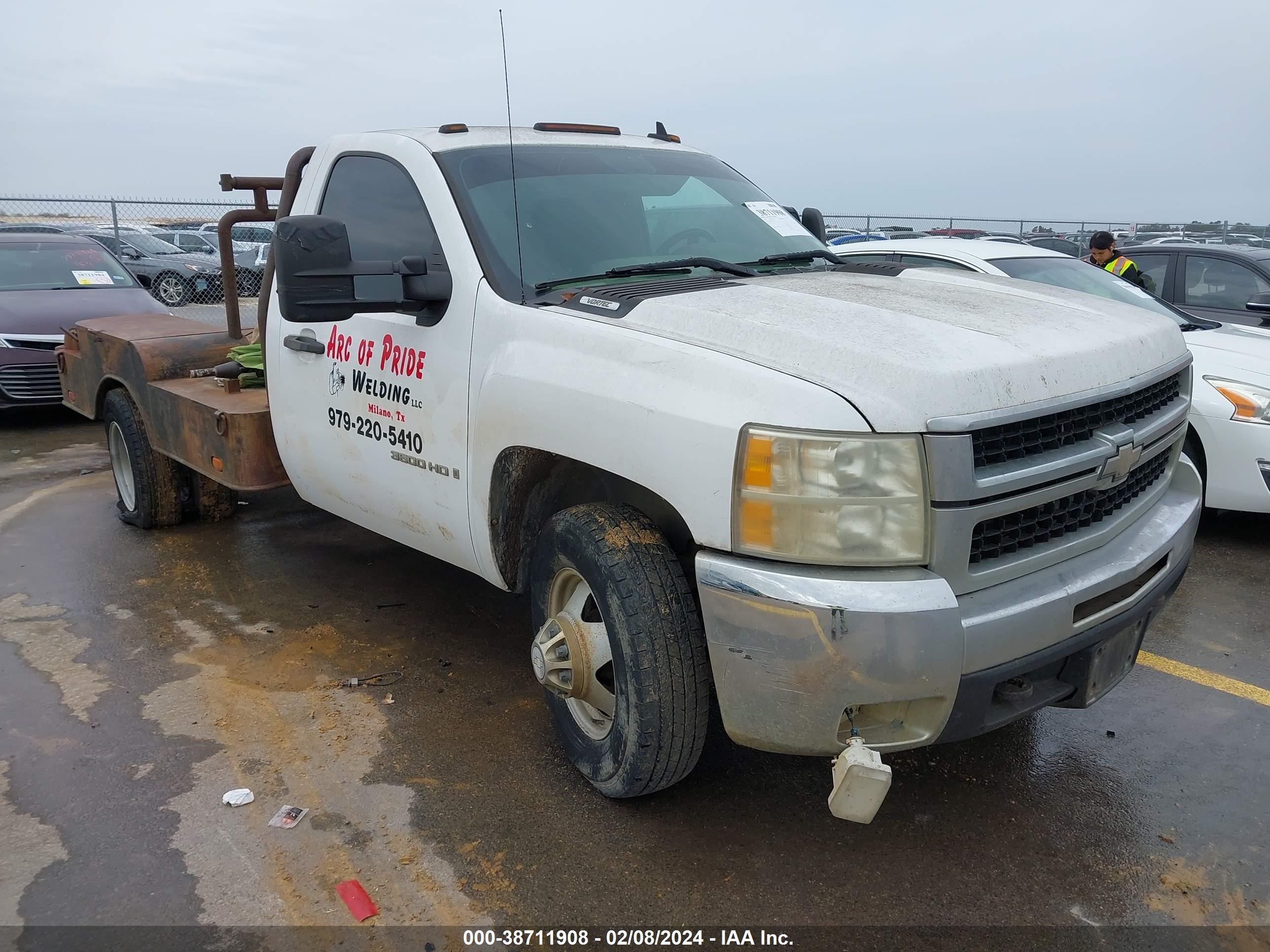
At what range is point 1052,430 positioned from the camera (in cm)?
255

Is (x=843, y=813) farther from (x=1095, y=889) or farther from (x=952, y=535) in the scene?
(x=1095, y=889)

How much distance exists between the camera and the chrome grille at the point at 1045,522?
2449mm

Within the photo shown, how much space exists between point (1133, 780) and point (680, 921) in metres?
1.61

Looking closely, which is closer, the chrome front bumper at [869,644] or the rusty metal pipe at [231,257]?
the chrome front bumper at [869,644]

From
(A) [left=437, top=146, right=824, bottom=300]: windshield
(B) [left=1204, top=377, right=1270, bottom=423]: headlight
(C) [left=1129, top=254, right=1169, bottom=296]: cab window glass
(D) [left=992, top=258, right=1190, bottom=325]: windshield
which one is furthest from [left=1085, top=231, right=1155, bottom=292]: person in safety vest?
(A) [left=437, top=146, right=824, bottom=300]: windshield

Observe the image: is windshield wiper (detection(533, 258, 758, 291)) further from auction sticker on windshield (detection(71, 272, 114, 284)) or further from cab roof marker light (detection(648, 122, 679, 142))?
auction sticker on windshield (detection(71, 272, 114, 284))

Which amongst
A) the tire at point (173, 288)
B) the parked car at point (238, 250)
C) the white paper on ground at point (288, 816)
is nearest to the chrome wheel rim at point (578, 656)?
the white paper on ground at point (288, 816)

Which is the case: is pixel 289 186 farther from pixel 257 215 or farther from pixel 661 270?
pixel 661 270

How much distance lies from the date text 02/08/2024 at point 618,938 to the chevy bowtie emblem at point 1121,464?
1.44m

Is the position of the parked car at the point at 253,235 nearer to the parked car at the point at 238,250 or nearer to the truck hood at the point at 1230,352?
the parked car at the point at 238,250

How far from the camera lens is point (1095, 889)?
2.66 meters

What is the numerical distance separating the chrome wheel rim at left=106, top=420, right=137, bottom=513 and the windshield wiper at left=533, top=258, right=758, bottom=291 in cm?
345

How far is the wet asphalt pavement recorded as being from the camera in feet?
8.52

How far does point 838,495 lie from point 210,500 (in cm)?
454
